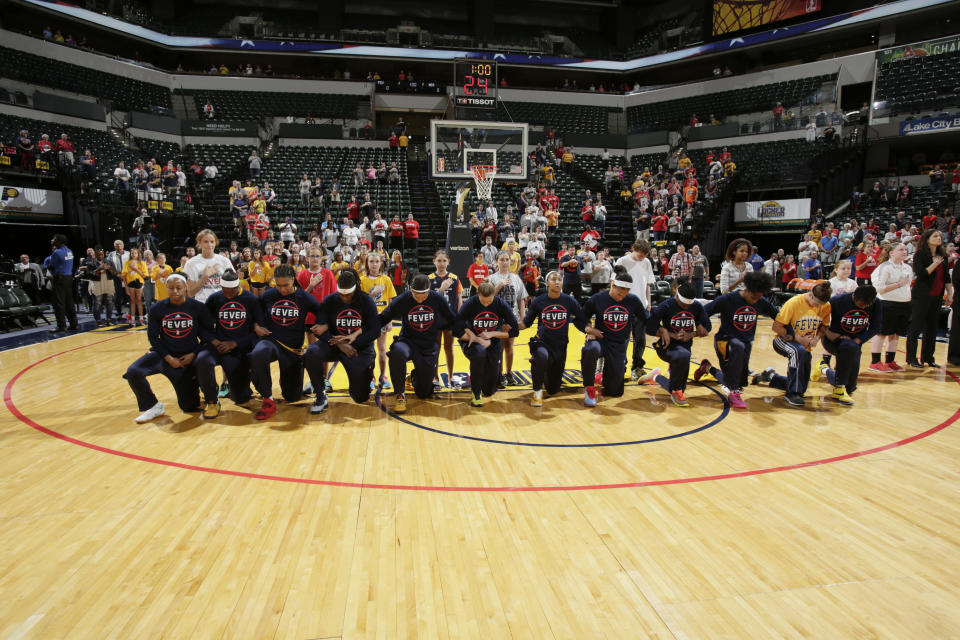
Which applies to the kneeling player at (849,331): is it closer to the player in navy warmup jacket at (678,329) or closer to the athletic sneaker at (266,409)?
the player in navy warmup jacket at (678,329)

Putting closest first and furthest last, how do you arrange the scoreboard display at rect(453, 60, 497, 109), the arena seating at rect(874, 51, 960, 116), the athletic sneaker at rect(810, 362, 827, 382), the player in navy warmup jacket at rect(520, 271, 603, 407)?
the player in navy warmup jacket at rect(520, 271, 603, 407), the athletic sneaker at rect(810, 362, 827, 382), the scoreboard display at rect(453, 60, 497, 109), the arena seating at rect(874, 51, 960, 116)

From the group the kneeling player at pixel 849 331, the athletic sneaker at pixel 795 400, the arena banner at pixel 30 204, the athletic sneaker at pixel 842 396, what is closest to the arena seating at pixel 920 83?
the kneeling player at pixel 849 331

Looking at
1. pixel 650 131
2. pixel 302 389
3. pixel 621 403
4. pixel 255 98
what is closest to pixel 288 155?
pixel 255 98

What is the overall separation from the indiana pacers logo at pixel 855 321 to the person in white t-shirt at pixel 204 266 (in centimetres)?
772

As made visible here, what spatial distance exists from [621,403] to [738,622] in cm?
394

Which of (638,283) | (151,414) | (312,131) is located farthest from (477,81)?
(151,414)

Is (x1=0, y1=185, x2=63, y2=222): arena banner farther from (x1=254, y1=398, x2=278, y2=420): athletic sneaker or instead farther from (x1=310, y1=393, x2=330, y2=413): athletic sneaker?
(x1=310, y1=393, x2=330, y2=413): athletic sneaker

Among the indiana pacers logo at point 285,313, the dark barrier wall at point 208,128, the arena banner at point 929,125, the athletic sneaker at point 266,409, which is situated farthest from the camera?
the dark barrier wall at point 208,128

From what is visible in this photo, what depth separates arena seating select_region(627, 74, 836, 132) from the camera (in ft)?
90.9

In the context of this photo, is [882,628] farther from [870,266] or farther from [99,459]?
[870,266]

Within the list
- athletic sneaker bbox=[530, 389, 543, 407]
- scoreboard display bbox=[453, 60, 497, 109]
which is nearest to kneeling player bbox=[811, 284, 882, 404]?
athletic sneaker bbox=[530, 389, 543, 407]

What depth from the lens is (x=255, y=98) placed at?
102 feet

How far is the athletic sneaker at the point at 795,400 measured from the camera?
642cm

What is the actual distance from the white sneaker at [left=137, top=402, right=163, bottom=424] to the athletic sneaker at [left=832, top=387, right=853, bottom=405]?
791cm
